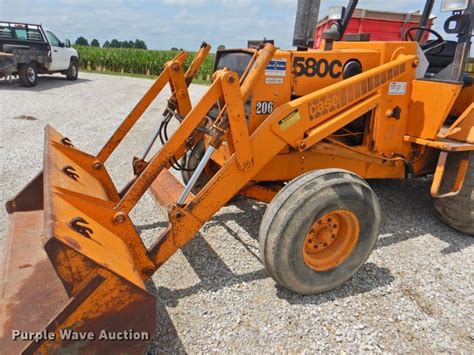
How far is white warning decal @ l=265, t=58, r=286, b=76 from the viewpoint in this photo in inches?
121

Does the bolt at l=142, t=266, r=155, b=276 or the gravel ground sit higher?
the bolt at l=142, t=266, r=155, b=276

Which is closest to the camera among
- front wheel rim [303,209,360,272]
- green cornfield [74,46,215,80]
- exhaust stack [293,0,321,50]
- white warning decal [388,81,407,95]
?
front wheel rim [303,209,360,272]

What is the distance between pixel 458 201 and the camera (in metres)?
3.80

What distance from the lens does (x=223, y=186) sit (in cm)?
270

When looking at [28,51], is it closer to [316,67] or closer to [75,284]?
[316,67]

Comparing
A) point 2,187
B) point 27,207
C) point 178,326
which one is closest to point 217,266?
point 178,326

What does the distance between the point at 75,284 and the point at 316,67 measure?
2555 mm

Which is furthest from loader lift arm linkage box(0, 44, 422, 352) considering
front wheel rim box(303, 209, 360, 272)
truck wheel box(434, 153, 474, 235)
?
truck wheel box(434, 153, 474, 235)

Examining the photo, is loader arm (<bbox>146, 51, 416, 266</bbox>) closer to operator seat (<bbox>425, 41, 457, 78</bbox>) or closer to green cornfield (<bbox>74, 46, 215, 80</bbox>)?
operator seat (<bbox>425, 41, 457, 78</bbox>)

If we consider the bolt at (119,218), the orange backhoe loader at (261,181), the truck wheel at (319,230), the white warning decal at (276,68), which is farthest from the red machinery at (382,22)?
the bolt at (119,218)

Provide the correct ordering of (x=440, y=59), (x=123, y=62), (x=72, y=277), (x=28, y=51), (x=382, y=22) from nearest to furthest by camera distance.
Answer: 1. (x=72, y=277)
2. (x=440, y=59)
3. (x=382, y=22)
4. (x=28, y=51)
5. (x=123, y=62)

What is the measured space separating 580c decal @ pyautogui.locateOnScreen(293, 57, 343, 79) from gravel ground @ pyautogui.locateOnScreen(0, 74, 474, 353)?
5.52 ft

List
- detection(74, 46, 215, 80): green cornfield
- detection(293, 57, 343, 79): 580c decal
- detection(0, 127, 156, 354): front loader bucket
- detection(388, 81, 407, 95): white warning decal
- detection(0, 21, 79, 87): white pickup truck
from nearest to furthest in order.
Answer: detection(0, 127, 156, 354): front loader bucket → detection(293, 57, 343, 79): 580c decal → detection(388, 81, 407, 95): white warning decal → detection(0, 21, 79, 87): white pickup truck → detection(74, 46, 215, 80): green cornfield

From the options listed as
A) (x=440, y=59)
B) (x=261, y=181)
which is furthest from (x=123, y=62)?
(x=261, y=181)
